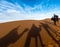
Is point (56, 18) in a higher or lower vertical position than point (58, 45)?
higher

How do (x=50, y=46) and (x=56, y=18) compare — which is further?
(x=56, y=18)

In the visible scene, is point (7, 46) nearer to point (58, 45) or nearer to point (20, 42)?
point (20, 42)

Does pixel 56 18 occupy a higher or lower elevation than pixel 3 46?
higher

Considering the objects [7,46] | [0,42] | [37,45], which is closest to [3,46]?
[7,46]

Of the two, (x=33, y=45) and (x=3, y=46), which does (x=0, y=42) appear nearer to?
(x=3, y=46)

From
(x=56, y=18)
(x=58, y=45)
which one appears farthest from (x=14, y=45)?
(x=56, y=18)

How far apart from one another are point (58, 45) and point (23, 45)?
11.3ft

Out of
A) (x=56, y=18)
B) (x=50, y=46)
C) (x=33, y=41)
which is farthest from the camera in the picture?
(x=56, y=18)

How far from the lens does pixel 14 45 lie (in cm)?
1330

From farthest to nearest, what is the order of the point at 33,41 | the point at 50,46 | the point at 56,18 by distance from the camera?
the point at 56,18 < the point at 33,41 < the point at 50,46

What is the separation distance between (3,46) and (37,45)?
334 cm

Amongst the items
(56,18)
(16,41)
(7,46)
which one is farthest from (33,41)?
(56,18)

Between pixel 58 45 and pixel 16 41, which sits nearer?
pixel 58 45

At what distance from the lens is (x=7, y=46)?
42.9 feet
